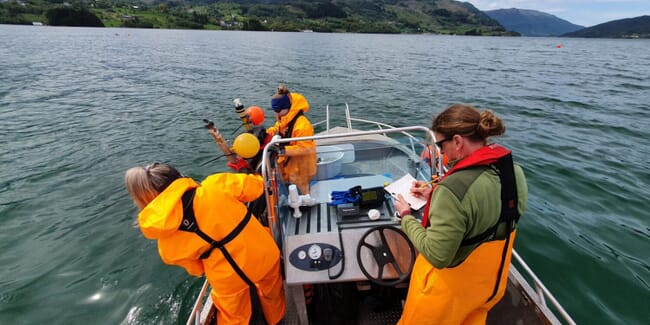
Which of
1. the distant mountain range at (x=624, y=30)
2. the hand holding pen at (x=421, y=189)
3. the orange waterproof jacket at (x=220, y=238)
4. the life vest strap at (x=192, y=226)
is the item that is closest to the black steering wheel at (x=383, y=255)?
the hand holding pen at (x=421, y=189)

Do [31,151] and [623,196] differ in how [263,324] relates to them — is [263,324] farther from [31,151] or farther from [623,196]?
[31,151]

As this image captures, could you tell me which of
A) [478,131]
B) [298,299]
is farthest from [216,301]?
[478,131]

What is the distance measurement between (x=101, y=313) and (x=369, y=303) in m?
4.15

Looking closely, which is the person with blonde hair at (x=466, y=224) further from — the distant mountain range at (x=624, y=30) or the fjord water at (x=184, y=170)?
the distant mountain range at (x=624, y=30)

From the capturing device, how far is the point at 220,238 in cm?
241

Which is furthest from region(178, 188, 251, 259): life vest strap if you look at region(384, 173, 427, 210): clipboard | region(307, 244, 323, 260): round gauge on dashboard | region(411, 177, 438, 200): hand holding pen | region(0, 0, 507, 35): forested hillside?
region(0, 0, 507, 35): forested hillside

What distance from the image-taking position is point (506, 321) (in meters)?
2.97

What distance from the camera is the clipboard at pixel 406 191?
10.6 feet

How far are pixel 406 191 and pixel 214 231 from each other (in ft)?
7.16

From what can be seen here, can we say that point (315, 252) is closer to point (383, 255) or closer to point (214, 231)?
point (383, 255)

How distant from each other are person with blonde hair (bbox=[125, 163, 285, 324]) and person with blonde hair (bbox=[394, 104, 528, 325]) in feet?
4.47

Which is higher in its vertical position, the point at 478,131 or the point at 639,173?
the point at 478,131

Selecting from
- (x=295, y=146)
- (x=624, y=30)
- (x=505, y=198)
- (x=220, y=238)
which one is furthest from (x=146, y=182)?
(x=624, y=30)

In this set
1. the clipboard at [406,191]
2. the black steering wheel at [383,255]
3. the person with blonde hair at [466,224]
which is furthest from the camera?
the clipboard at [406,191]
